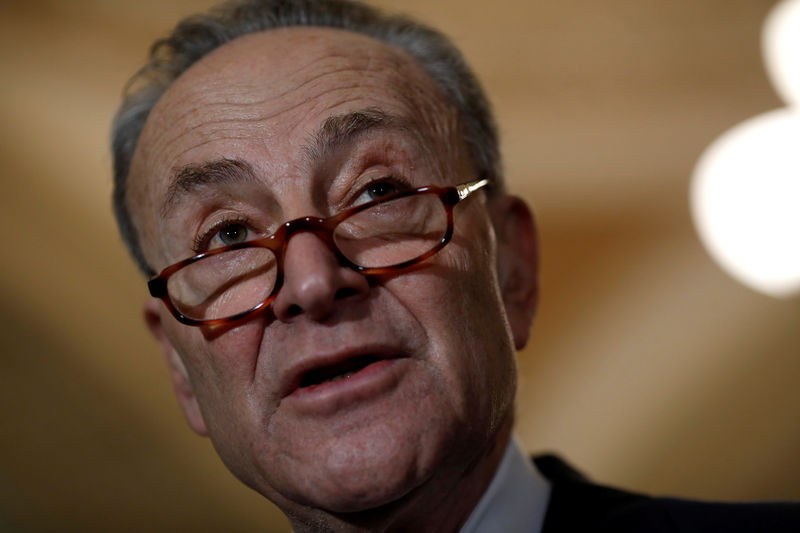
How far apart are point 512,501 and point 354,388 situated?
1.89 feet

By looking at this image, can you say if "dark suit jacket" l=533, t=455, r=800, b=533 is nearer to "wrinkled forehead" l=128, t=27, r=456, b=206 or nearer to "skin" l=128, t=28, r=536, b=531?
"skin" l=128, t=28, r=536, b=531

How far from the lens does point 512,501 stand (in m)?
1.58

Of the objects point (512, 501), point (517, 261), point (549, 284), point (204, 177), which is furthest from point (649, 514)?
point (549, 284)

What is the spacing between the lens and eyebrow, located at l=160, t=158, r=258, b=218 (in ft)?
4.64

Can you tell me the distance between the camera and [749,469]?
380 centimetres

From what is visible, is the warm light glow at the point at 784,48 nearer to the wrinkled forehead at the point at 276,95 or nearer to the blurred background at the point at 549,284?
the blurred background at the point at 549,284

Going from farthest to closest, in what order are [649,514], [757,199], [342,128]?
[757,199] < [649,514] < [342,128]

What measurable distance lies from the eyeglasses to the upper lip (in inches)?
5.4

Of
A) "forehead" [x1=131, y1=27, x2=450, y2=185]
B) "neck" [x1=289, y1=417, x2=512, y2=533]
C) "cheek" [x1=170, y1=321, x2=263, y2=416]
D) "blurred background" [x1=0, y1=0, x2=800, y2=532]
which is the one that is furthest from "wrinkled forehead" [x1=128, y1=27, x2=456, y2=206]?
"blurred background" [x1=0, y1=0, x2=800, y2=532]

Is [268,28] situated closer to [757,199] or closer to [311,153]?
[311,153]

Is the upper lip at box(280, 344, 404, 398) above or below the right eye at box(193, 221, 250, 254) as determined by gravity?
below

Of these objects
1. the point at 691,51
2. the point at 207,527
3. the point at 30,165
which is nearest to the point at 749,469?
the point at 691,51

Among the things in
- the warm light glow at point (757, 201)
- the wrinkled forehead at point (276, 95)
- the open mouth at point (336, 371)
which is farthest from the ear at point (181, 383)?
the warm light glow at point (757, 201)

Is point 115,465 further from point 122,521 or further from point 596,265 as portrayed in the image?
point 596,265
